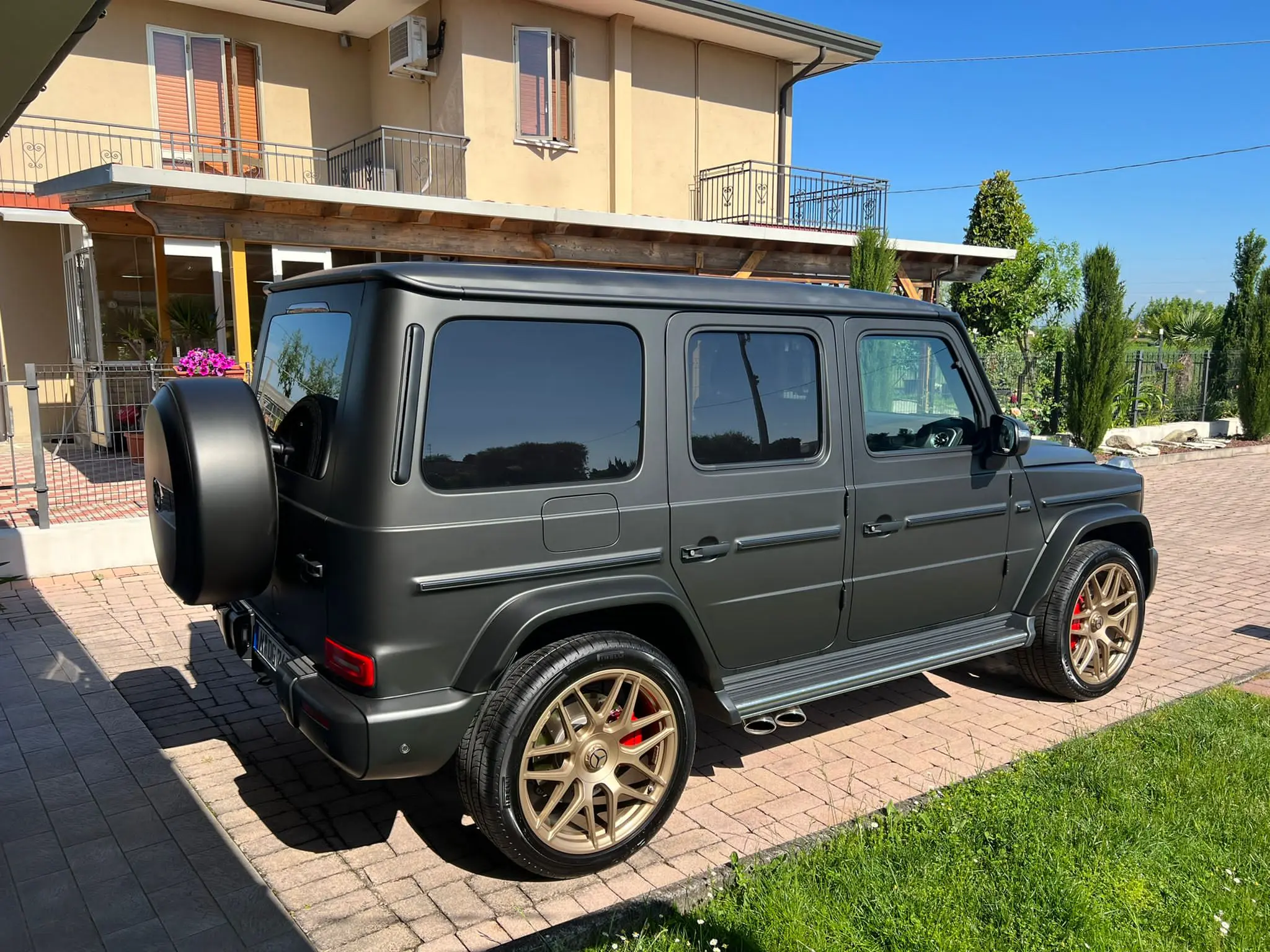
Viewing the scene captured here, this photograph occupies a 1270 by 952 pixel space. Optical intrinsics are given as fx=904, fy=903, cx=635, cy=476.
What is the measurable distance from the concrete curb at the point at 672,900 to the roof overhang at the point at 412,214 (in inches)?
367

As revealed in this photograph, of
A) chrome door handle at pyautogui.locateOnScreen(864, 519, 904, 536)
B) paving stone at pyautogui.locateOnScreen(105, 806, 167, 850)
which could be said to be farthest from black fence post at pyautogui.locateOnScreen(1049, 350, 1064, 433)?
paving stone at pyautogui.locateOnScreen(105, 806, 167, 850)

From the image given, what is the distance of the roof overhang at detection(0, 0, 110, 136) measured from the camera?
2.63 m

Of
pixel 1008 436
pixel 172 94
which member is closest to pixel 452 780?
pixel 1008 436

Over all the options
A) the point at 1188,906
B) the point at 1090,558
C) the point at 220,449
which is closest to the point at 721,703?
the point at 1188,906

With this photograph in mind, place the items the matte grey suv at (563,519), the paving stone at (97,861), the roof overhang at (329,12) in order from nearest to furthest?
1. the matte grey suv at (563,519)
2. the paving stone at (97,861)
3. the roof overhang at (329,12)

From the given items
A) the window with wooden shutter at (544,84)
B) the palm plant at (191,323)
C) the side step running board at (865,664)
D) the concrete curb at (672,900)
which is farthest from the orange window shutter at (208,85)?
the concrete curb at (672,900)

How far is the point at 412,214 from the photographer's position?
12.3 m

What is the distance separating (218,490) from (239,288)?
8979 mm

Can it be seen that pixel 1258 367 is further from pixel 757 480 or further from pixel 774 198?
pixel 757 480

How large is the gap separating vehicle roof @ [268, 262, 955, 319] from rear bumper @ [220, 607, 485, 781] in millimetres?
1356

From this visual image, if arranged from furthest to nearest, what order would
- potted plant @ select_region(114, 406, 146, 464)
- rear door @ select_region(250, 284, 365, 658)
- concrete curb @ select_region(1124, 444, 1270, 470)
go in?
concrete curb @ select_region(1124, 444, 1270, 470), potted plant @ select_region(114, 406, 146, 464), rear door @ select_region(250, 284, 365, 658)

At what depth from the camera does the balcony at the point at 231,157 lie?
44.1 feet

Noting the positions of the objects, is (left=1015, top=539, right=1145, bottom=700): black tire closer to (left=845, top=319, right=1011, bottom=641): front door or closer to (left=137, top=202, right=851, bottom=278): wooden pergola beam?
(left=845, top=319, right=1011, bottom=641): front door

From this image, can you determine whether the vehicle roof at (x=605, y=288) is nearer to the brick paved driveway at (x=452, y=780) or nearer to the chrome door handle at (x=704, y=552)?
the chrome door handle at (x=704, y=552)
